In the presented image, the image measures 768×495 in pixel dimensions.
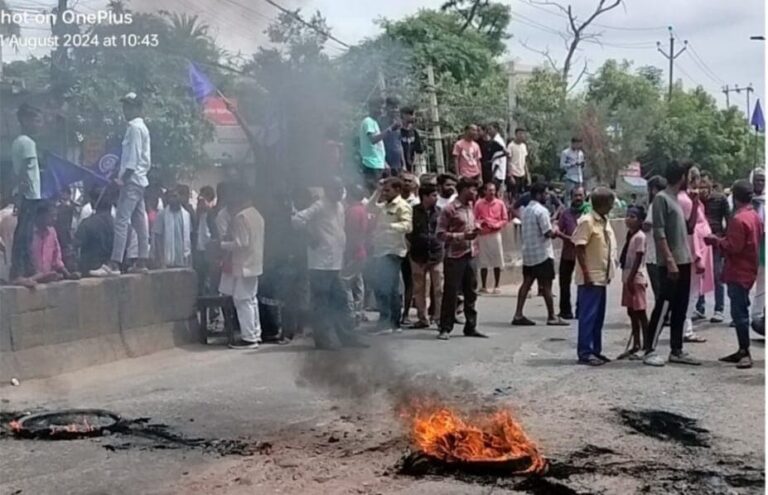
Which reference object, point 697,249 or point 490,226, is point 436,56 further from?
point 697,249

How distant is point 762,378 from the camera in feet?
24.7

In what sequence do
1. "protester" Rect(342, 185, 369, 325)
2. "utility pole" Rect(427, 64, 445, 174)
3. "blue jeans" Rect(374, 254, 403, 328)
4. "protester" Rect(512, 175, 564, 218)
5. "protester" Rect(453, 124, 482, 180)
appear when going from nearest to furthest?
"protester" Rect(342, 185, 369, 325) → "blue jeans" Rect(374, 254, 403, 328) → "utility pole" Rect(427, 64, 445, 174) → "protester" Rect(512, 175, 564, 218) → "protester" Rect(453, 124, 482, 180)

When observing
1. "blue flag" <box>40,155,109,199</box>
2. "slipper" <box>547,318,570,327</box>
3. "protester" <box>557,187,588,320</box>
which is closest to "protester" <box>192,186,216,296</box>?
"blue flag" <box>40,155,109,199</box>

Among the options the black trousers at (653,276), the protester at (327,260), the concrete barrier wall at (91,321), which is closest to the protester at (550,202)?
the black trousers at (653,276)

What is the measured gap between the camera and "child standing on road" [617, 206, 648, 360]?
337 inches

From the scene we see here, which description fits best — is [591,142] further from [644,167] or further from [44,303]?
[44,303]

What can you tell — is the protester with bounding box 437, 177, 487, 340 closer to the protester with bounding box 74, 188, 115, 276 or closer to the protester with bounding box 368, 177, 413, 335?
the protester with bounding box 368, 177, 413, 335

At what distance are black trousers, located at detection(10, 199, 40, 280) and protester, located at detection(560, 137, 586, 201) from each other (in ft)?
22.8

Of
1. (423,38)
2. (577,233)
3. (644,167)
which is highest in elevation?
(423,38)

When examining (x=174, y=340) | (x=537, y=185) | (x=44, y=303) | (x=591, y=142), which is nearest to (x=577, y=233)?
(x=537, y=185)

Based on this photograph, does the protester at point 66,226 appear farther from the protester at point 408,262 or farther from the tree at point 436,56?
the protester at point 408,262

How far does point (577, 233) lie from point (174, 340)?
3.77 metres

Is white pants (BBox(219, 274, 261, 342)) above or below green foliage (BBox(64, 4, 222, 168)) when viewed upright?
below

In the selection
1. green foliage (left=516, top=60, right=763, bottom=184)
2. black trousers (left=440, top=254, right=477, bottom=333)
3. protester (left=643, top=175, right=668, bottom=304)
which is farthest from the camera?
green foliage (left=516, top=60, right=763, bottom=184)
